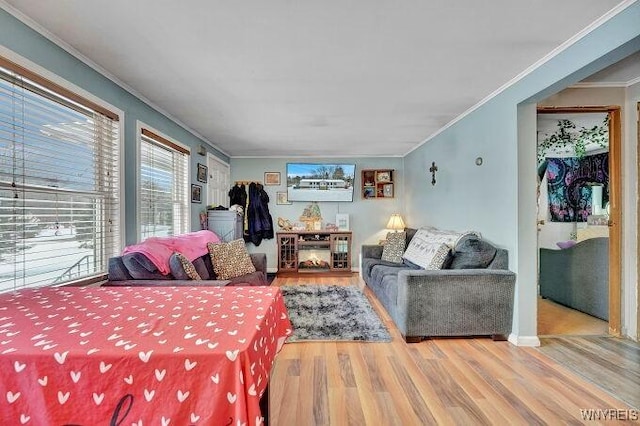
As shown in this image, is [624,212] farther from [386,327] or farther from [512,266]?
[386,327]

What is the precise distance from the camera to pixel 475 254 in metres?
2.63

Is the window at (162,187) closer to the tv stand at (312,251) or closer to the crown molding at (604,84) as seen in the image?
the tv stand at (312,251)

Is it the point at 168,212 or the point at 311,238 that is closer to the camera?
the point at 168,212

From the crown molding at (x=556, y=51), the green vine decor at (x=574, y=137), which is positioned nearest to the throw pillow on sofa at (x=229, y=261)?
the crown molding at (x=556, y=51)

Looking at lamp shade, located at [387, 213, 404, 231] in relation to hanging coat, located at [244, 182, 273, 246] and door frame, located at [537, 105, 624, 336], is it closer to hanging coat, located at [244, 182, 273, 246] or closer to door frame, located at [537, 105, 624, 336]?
hanging coat, located at [244, 182, 273, 246]

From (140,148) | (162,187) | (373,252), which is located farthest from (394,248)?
(140,148)

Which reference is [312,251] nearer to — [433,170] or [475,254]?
[433,170]

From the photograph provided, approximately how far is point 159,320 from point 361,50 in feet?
6.15

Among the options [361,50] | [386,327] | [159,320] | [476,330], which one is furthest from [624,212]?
[159,320]

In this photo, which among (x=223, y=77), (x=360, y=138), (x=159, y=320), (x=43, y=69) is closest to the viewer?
(x=159, y=320)

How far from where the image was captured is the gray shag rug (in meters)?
2.55

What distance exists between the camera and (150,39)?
70.5 inches

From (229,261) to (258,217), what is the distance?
7.28 feet

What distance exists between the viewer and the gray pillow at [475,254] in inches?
103
